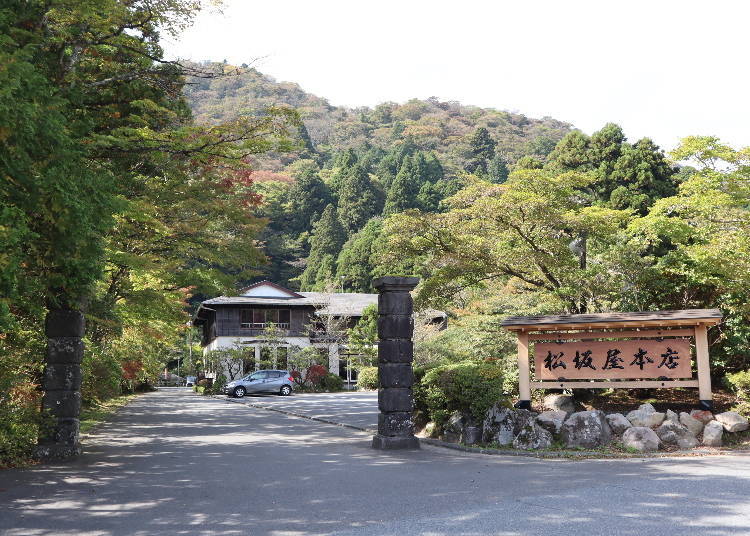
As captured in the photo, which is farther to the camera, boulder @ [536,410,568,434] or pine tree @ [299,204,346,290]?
pine tree @ [299,204,346,290]

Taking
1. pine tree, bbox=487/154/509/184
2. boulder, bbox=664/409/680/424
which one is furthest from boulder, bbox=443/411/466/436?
pine tree, bbox=487/154/509/184

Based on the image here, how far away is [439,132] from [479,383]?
253ft

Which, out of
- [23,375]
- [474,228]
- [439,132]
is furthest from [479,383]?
[439,132]

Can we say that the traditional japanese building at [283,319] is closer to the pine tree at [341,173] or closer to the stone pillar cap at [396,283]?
the pine tree at [341,173]

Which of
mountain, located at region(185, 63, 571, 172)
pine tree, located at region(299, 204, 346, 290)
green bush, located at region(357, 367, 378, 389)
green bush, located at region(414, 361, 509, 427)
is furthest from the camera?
mountain, located at region(185, 63, 571, 172)

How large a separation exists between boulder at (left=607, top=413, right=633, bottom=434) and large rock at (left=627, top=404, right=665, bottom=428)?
0.17m

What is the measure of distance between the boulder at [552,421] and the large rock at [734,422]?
270 centimetres

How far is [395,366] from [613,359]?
4273mm

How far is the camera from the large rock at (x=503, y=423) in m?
10.8

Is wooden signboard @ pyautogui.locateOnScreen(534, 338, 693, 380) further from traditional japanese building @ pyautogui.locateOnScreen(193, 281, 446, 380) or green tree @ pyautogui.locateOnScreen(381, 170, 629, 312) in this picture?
traditional japanese building @ pyautogui.locateOnScreen(193, 281, 446, 380)

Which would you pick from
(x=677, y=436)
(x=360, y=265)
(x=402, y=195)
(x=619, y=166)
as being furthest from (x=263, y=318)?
(x=677, y=436)

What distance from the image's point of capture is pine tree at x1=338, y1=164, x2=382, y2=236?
56.2 m

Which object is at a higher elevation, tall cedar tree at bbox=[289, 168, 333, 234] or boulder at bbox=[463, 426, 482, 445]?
tall cedar tree at bbox=[289, 168, 333, 234]

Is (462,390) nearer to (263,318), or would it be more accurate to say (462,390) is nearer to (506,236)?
(506,236)
